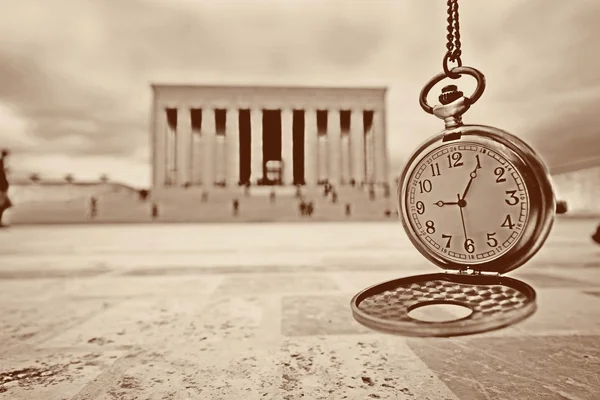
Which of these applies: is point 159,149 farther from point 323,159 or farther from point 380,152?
point 380,152

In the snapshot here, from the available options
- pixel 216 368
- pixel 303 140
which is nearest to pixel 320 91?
pixel 303 140

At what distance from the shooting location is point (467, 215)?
1254 millimetres

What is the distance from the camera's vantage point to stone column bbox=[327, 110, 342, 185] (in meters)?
43.8

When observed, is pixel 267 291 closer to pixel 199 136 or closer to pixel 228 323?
pixel 228 323

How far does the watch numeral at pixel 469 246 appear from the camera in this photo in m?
1.25

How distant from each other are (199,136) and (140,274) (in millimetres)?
45286

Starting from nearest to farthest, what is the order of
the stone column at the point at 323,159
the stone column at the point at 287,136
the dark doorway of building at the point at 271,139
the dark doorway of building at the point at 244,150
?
the stone column at the point at 287,136 < the stone column at the point at 323,159 < the dark doorway of building at the point at 271,139 < the dark doorway of building at the point at 244,150

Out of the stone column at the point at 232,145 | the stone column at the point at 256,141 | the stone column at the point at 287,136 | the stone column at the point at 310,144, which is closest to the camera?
the stone column at the point at 232,145

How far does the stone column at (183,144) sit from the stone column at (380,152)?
21.2m

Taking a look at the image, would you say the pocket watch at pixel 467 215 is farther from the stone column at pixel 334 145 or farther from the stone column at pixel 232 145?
the stone column at pixel 232 145

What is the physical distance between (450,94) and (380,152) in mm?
43900

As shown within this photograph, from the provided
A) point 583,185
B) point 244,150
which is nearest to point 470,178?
point 583,185

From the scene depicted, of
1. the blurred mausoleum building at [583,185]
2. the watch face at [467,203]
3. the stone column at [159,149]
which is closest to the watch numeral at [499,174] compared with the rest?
the watch face at [467,203]

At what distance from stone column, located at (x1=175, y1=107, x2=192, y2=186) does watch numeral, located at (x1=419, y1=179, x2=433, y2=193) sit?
44.3 m
